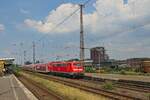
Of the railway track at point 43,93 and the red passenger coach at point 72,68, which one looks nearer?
the railway track at point 43,93

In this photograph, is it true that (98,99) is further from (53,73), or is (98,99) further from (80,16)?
(53,73)

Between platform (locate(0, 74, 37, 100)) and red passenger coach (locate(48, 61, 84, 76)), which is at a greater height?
red passenger coach (locate(48, 61, 84, 76))

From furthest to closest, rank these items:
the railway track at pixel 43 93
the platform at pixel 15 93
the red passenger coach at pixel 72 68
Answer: the red passenger coach at pixel 72 68, the platform at pixel 15 93, the railway track at pixel 43 93

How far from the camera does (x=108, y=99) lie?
2059 cm

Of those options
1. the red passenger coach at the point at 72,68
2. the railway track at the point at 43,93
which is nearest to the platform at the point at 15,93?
the railway track at the point at 43,93

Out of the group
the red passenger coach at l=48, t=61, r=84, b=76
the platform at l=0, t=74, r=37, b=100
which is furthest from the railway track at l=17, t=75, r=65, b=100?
the red passenger coach at l=48, t=61, r=84, b=76

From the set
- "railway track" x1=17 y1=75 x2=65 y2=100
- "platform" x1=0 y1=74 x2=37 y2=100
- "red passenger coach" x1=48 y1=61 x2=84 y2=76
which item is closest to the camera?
"railway track" x1=17 y1=75 x2=65 y2=100

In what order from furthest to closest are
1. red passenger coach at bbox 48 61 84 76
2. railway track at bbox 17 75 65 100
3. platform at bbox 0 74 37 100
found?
red passenger coach at bbox 48 61 84 76 → platform at bbox 0 74 37 100 → railway track at bbox 17 75 65 100

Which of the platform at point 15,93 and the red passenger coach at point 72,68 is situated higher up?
the red passenger coach at point 72,68

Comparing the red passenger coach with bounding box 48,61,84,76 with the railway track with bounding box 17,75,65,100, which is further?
the red passenger coach with bounding box 48,61,84,76

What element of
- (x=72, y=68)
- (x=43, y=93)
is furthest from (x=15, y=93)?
(x=72, y=68)

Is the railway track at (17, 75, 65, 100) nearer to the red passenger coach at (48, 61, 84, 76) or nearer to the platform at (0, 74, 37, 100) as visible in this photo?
the platform at (0, 74, 37, 100)

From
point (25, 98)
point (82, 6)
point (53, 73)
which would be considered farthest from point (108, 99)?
point (53, 73)

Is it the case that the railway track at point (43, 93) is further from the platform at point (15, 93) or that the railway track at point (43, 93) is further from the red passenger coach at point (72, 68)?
the red passenger coach at point (72, 68)
